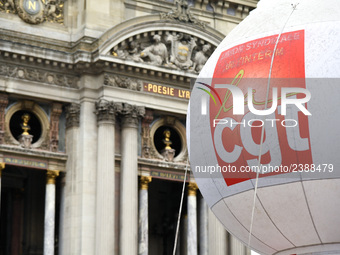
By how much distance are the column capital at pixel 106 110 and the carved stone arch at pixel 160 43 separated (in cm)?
145

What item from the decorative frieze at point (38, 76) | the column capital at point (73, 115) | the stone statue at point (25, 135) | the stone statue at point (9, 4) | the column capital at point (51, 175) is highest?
the stone statue at point (9, 4)

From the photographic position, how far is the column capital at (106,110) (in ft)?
117

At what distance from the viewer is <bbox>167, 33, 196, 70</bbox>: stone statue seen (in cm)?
3722

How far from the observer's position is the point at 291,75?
21.6 meters

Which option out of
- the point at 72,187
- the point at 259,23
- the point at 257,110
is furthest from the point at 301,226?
the point at 72,187

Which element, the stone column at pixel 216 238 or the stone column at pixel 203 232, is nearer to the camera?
the stone column at pixel 216 238

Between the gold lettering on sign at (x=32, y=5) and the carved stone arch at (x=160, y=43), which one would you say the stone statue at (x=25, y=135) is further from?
the gold lettering on sign at (x=32, y=5)

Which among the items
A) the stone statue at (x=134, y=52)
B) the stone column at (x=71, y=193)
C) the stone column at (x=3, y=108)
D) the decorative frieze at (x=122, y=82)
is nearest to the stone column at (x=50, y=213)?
the stone column at (x=71, y=193)

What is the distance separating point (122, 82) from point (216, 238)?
6.37m

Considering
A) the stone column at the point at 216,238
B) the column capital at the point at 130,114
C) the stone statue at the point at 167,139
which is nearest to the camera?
the column capital at the point at 130,114

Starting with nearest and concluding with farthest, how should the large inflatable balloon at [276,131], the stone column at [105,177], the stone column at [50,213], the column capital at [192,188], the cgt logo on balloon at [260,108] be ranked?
1. the large inflatable balloon at [276,131]
2. the cgt logo on balloon at [260,108]
3. the stone column at [50,213]
4. the stone column at [105,177]
5. the column capital at [192,188]

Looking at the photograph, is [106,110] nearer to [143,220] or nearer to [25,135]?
[25,135]

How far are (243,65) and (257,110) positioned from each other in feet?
4.32

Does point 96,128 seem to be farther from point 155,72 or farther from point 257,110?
point 257,110
